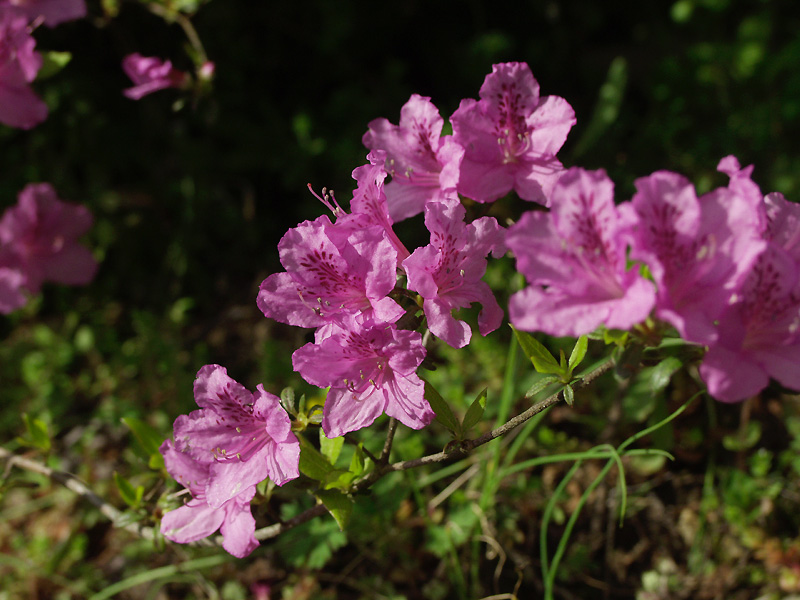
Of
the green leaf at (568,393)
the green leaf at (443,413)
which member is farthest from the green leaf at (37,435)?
the green leaf at (568,393)

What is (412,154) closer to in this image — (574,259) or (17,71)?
(574,259)

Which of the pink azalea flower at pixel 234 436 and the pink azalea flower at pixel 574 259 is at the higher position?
the pink azalea flower at pixel 574 259

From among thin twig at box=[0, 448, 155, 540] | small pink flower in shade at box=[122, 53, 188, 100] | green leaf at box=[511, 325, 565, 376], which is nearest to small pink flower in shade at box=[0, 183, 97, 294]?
small pink flower in shade at box=[122, 53, 188, 100]

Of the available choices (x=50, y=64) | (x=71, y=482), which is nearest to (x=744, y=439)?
(x=71, y=482)

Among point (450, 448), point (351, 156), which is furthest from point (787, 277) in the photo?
point (351, 156)

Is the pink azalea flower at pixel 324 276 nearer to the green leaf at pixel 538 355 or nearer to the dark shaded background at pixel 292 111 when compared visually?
the green leaf at pixel 538 355

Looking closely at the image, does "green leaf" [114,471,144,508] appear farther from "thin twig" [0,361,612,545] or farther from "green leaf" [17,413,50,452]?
"green leaf" [17,413,50,452]

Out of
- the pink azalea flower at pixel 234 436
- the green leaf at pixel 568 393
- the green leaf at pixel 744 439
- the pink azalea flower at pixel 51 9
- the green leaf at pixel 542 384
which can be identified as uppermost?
the pink azalea flower at pixel 51 9
